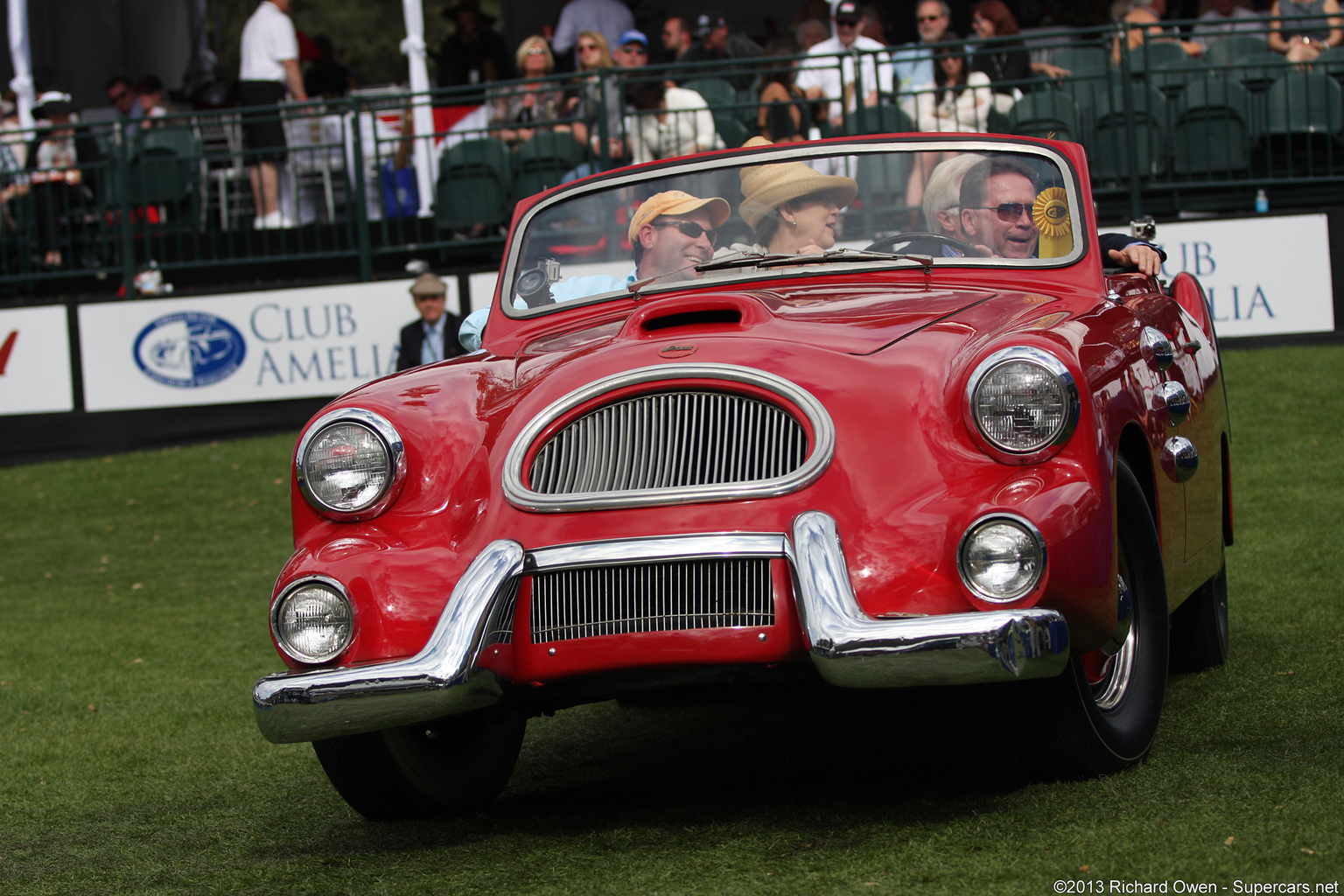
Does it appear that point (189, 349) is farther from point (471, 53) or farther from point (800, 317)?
point (800, 317)

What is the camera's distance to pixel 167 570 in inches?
360

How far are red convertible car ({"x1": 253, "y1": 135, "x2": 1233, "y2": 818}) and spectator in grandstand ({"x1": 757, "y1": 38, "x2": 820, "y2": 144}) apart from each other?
8047 millimetres

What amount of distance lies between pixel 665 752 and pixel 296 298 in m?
8.16

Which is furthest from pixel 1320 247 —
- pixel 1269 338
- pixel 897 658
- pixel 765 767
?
pixel 897 658

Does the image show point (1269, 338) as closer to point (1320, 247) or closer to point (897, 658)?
point (1320, 247)

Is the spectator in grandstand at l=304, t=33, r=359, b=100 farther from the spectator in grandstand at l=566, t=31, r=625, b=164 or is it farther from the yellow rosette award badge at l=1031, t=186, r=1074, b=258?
the yellow rosette award badge at l=1031, t=186, r=1074, b=258

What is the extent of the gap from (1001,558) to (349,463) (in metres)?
1.55

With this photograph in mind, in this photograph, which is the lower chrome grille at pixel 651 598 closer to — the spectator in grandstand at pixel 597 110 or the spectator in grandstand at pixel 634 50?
the spectator in grandstand at pixel 597 110

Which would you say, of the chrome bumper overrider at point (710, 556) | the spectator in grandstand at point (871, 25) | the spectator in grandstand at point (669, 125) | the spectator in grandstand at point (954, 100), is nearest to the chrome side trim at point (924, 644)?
the chrome bumper overrider at point (710, 556)

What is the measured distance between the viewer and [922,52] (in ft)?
39.3

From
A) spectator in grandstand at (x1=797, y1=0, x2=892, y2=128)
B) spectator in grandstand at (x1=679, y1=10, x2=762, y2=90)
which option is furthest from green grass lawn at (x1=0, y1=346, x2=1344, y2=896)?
spectator in grandstand at (x1=679, y1=10, x2=762, y2=90)

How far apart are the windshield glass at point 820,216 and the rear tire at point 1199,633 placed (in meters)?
1.37

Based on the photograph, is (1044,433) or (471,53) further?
(471,53)

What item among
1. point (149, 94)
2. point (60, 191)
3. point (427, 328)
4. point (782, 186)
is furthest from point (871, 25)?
point (782, 186)
